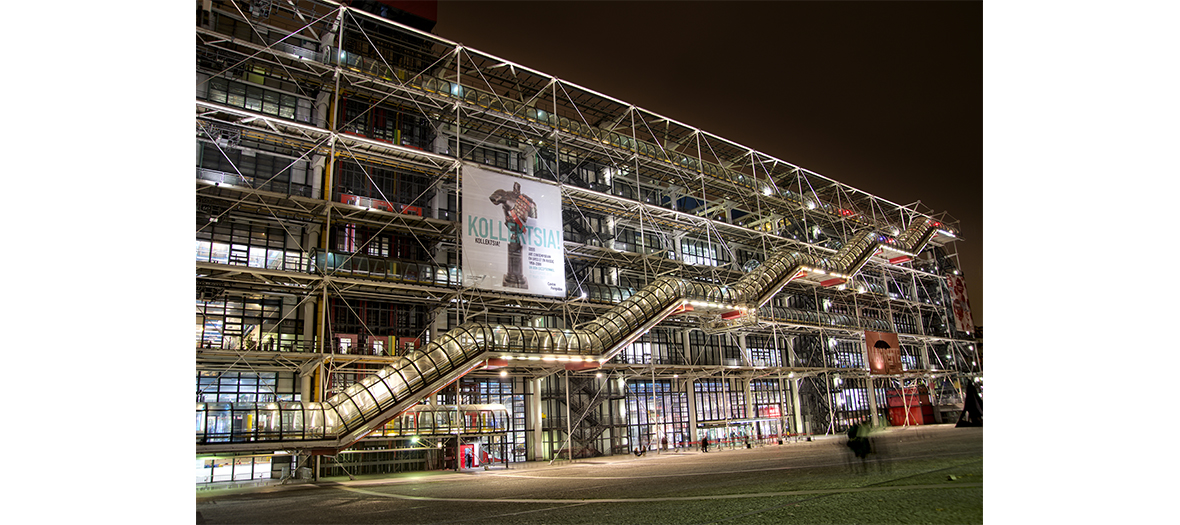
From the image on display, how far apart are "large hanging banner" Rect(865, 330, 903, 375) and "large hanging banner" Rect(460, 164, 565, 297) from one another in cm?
1711

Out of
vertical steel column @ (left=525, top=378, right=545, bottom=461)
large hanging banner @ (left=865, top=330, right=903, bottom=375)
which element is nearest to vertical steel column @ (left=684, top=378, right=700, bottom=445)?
vertical steel column @ (left=525, top=378, right=545, bottom=461)

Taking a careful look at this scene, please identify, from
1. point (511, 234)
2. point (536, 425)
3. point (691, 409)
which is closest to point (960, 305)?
point (691, 409)

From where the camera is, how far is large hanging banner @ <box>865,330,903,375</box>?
2706 centimetres

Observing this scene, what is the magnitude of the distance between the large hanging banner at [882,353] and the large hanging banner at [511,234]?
17109mm

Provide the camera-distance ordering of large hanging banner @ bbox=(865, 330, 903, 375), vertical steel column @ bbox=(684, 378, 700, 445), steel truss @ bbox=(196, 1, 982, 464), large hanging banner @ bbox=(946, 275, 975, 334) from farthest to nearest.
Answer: large hanging banner @ bbox=(946, 275, 975, 334) < large hanging banner @ bbox=(865, 330, 903, 375) < vertical steel column @ bbox=(684, 378, 700, 445) < steel truss @ bbox=(196, 1, 982, 464)

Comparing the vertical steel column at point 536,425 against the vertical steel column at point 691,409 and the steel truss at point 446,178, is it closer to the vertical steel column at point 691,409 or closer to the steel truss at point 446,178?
the steel truss at point 446,178

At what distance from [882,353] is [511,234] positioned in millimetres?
19908

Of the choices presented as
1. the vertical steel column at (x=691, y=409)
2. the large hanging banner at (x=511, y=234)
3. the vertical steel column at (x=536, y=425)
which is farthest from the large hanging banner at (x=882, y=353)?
the large hanging banner at (x=511, y=234)

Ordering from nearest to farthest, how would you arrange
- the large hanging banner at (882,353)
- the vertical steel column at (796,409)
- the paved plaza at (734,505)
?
the paved plaza at (734,505)
the large hanging banner at (882,353)
the vertical steel column at (796,409)

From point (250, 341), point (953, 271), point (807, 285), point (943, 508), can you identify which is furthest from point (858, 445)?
point (953, 271)

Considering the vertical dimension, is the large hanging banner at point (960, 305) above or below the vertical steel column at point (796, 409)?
above

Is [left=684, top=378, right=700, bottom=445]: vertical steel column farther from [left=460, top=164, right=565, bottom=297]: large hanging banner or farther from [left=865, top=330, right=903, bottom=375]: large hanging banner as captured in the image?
[left=460, top=164, right=565, bottom=297]: large hanging banner

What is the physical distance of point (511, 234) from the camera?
16.5 metres

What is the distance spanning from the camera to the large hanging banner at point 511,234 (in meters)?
15.7
